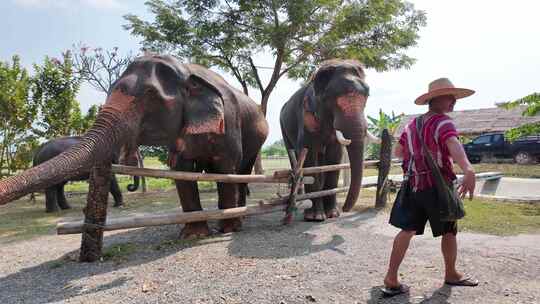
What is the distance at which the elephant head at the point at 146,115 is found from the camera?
3543 millimetres

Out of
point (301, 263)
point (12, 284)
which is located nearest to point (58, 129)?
point (12, 284)

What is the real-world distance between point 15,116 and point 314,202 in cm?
957

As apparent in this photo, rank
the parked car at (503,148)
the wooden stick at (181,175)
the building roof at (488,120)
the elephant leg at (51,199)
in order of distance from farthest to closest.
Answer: the building roof at (488,120)
the parked car at (503,148)
the elephant leg at (51,199)
the wooden stick at (181,175)

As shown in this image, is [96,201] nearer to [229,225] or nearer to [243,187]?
[229,225]

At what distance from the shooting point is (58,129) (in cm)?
1241

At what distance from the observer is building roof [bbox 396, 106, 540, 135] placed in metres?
25.8

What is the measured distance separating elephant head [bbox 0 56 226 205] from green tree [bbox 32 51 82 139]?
30.4ft

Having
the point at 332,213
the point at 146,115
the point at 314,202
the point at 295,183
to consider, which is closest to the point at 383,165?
the point at 332,213

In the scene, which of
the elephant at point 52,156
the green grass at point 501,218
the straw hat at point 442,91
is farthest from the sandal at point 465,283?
the elephant at point 52,156

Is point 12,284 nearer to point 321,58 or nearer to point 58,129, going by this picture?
point 58,129

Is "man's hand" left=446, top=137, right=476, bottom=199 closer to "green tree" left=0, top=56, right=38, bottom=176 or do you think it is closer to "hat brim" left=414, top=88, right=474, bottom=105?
"hat brim" left=414, top=88, right=474, bottom=105

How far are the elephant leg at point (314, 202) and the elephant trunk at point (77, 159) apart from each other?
11.3 feet

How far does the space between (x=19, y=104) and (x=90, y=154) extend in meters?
9.48

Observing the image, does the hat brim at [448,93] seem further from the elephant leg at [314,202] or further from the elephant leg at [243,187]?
the elephant leg at [243,187]
